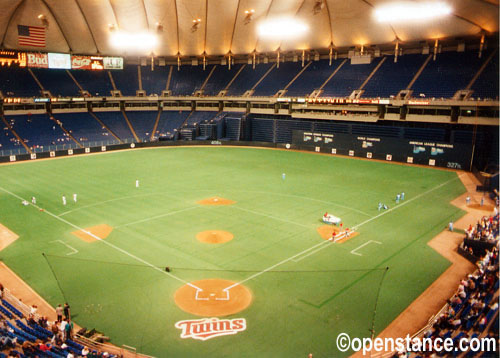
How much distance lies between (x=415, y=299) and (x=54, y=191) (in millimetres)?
35140

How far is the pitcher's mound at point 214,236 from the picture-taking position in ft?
90.4

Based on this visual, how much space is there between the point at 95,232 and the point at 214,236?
8862 millimetres

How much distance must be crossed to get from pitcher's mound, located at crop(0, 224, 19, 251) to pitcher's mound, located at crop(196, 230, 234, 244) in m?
12.9

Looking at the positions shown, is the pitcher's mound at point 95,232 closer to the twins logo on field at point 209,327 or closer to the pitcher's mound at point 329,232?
the twins logo on field at point 209,327

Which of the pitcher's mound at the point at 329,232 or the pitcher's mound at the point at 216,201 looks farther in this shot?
the pitcher's mound at the point at 216,201

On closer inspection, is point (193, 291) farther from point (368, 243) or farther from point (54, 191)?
point (54, 191)

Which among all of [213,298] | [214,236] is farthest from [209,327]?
[214,236]

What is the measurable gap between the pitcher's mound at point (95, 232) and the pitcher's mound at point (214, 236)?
6766 millimetres

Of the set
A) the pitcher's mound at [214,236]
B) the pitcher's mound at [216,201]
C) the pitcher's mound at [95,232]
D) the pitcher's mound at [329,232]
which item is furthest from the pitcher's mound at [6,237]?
the pitcher's mound at [329,232]

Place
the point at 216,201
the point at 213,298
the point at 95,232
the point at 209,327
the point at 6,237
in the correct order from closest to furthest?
the point at 209,327
the point at 213,298
the point at 6,237
the point at 95,232
the point at 216,201

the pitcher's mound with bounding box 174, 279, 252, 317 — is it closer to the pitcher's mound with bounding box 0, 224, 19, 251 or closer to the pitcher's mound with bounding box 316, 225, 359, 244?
the pitcher's mound with bounding box 316, 225, 359, 244

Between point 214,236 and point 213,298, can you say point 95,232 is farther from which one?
point 213,298

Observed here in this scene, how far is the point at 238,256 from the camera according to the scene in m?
25.1

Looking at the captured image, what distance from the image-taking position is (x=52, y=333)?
52.7ft
